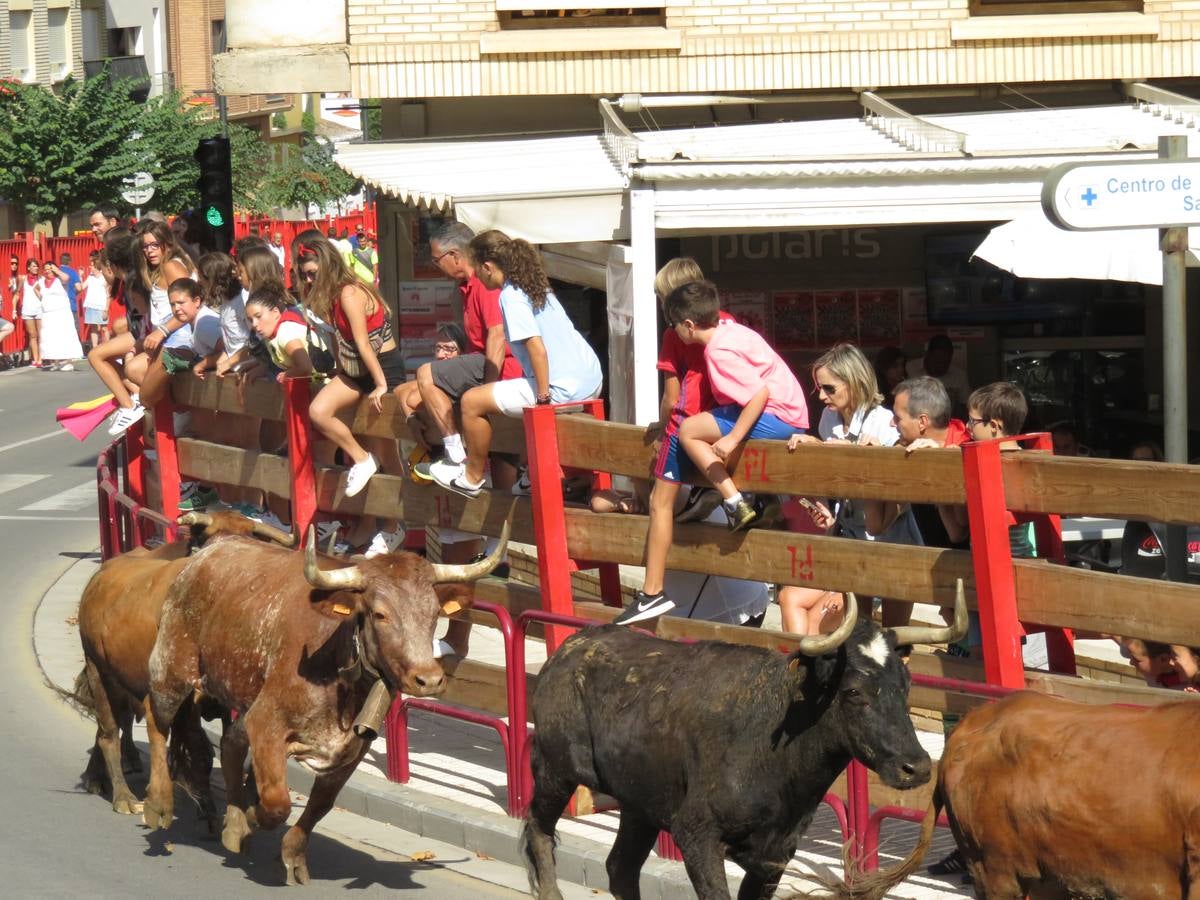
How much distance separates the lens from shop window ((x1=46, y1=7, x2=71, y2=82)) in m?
68.4

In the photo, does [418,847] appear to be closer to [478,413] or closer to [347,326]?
[478,413]

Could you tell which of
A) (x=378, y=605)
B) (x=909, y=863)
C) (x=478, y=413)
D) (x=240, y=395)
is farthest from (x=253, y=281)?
(x=909, y=863)

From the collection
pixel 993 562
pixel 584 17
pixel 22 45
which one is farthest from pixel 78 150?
pixel 993 562

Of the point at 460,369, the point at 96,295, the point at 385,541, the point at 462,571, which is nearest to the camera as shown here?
the point at 462,571

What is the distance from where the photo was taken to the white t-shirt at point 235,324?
12.2 metres

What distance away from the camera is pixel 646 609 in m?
8.40

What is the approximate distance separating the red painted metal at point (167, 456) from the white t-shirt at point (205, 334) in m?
0.45

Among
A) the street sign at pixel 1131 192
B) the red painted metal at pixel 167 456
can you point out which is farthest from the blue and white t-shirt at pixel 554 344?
the red painted metal at pixel 167 456

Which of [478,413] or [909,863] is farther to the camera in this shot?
[478,413]

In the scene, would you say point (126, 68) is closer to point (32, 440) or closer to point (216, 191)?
point (32, 440)

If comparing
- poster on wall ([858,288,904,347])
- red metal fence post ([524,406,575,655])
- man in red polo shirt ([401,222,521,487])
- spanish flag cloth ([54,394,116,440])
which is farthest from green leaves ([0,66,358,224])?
red metal fence post ([524,406,575,655])

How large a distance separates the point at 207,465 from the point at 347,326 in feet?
8.43

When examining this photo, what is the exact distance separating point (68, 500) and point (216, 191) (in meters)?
4.01

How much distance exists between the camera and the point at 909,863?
19.3 feet
